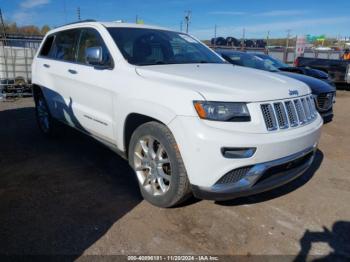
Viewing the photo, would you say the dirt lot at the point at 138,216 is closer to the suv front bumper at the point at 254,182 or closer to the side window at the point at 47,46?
the suv front bumper at the point at 254,182

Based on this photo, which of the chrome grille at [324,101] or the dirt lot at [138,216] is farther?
the chrome grille at [324,101]

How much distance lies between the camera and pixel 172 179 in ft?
10.1

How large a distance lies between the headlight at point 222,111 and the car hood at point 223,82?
2.0 inches

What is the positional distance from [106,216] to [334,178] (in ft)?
9.81

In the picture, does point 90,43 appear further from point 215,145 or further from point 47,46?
point 215,145

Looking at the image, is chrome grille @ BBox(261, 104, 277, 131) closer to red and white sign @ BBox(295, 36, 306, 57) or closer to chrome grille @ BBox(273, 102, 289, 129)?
chrome grille @ BBox(273, 102, 289, 129)

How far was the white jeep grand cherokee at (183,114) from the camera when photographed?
279cm

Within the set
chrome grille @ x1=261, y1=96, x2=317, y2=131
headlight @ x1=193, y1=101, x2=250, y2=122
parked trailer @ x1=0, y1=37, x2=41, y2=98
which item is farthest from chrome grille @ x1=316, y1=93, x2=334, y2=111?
parked trailer @ x1=0, y1=37, x2=41, y2=98

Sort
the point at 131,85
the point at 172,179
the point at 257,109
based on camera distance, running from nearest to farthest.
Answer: the point at 257,109
the point at 172,179
the point at 131,85

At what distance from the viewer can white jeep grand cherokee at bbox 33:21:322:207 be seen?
2785 millimetres

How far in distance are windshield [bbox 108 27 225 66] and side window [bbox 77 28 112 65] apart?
0.54 ft

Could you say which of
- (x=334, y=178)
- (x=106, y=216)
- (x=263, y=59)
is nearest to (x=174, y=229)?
(x=106, y=216)

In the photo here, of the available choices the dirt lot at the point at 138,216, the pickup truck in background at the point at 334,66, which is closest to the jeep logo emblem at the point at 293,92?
the dirt lot at the point at 138,216

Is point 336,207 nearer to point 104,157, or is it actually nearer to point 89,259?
point 89,259
